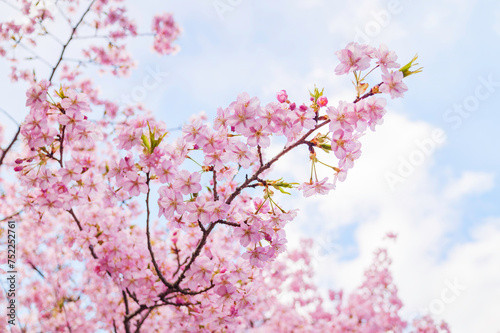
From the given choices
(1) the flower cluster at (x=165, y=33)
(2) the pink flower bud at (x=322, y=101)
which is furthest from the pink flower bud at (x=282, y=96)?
(1) the flower cluster at (x=165, y=33)

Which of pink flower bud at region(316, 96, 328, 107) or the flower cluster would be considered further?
the flower cluster

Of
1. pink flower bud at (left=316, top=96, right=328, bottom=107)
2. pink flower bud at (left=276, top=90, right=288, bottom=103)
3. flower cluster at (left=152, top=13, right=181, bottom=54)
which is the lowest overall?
pink flower bud at (left=316, top=96, right=328, bottom=107)

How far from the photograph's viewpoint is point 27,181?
3.03 m

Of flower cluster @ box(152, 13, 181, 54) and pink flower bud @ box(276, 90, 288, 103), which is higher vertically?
flower cluster @ box(152, 13, 181, 54)

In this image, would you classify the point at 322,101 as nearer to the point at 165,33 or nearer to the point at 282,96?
the point at 282,96

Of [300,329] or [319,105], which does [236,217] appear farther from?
[300,329]

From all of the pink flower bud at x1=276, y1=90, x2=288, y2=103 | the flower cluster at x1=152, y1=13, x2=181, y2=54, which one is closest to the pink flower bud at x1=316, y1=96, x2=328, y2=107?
the pink flower bud at x1=276, y1=90, x2=288, y2=103

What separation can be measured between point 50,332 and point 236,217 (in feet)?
25.2

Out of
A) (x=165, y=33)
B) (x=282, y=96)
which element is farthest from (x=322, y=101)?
(x=165, y=33)

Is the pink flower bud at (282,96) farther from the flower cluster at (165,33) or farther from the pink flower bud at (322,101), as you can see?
the flower cluster at (165,33)

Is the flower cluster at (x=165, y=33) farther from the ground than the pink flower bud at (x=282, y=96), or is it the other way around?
the flower cluster at (x=165, y=33)

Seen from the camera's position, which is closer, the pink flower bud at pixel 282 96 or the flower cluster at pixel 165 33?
the pink flower bud at pixel 282 96

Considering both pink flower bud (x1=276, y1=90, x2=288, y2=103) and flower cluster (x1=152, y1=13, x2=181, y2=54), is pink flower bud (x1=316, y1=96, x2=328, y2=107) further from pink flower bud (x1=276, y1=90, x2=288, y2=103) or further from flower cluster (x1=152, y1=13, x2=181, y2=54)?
flower cluster (x1=152, y1=13, x2=181, y2=54)

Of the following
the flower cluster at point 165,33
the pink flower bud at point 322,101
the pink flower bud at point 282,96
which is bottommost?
the pink flower bud at point 322,101
